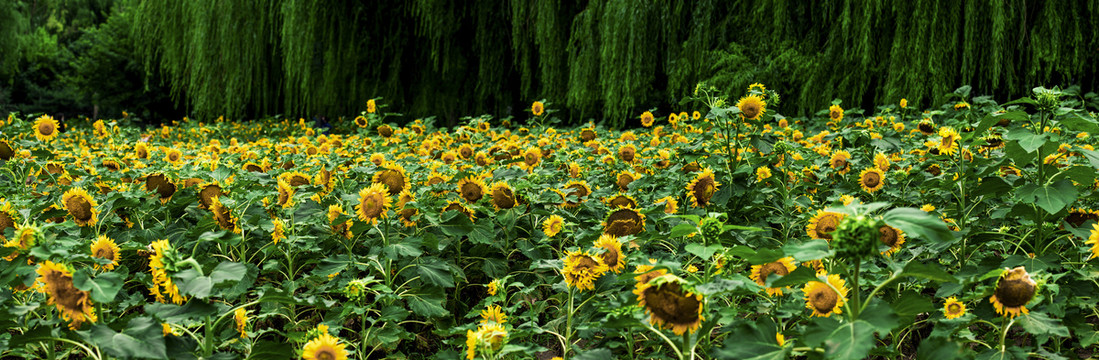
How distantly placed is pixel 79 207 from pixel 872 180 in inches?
98.7

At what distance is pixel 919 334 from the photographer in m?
1.79

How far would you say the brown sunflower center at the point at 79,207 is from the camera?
1.76 m

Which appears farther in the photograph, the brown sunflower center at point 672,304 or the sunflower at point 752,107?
the sunflower at point 752,107

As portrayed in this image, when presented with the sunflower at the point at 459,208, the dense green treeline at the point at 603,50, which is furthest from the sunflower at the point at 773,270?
the dense green treeline at the point at 603,50

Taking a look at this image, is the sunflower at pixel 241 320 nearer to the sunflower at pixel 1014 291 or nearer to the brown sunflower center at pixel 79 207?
the brown sunflower center at pixel 79 207

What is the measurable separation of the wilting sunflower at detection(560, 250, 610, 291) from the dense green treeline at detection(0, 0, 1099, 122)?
428 centimetres

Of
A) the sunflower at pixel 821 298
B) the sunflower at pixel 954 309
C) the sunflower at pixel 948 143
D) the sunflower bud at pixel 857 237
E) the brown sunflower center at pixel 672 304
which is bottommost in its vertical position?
the sunflower at pixel 954 309

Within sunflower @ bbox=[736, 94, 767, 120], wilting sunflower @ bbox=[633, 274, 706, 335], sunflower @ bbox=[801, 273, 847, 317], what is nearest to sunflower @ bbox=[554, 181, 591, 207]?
sunflower @ bbox=[736, 94, 767, 120]

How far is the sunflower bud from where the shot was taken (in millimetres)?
878

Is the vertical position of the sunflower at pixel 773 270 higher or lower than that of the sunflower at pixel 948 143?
lower

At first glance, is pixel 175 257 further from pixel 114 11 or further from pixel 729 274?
pixel 114 11

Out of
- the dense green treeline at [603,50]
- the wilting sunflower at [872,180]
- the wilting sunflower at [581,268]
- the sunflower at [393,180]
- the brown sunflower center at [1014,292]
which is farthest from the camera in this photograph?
the dense green treeline at [603,50]

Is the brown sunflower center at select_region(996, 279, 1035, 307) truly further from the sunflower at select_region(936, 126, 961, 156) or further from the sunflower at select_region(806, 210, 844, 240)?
the sunflower at select_region(936, 126, 961, 156)

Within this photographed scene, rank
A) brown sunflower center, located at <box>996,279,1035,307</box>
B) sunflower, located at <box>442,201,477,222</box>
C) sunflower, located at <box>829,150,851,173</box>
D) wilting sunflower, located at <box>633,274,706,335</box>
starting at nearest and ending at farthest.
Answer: wilting sunflower, located at <box>633,274,706,335</box> → brown sunflower center, located at <box>996,279,1035,307</box> → sunflower, located at <box>442,201,477,222</box> → sunflower, located at <box>829,150,851,173</box>
